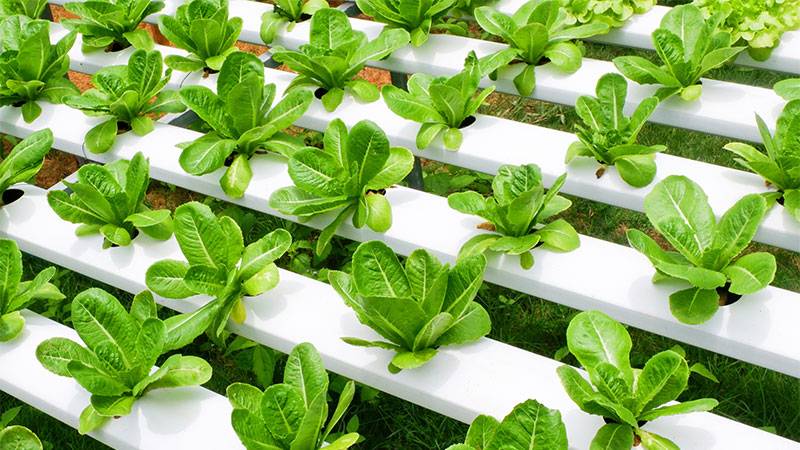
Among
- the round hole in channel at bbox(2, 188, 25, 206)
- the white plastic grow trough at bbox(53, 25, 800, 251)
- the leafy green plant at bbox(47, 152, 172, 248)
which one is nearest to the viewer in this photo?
the white plastic grow trough at bbox(53, 25, 800, 251)

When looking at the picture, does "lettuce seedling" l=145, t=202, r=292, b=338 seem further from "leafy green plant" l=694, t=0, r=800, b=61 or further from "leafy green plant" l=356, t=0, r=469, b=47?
"leafy green plant" l=694, t=0, r=800, b=61

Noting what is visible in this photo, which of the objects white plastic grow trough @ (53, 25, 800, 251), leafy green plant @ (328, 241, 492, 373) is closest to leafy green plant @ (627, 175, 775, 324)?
white plastic grow trough @ (53, 25, 800, 251)

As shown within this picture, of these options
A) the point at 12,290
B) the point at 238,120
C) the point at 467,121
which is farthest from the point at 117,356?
the point at 467,121

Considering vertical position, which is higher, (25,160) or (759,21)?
(759,21)

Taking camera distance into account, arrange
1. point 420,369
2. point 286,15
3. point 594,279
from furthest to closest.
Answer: point 286,15 → point 594,279 → point 420,369

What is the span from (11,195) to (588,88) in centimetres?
193

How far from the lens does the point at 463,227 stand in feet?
7.82

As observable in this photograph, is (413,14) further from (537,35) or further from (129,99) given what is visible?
(129,99)

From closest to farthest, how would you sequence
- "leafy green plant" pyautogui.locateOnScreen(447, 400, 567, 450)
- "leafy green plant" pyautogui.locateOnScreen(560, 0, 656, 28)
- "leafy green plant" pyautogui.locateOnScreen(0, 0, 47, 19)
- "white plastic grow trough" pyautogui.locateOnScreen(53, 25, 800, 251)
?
"leafy green plant" pyautogui.locateOnScreen(447, 400, 567, 450) → "white plastic grow trough" pyautogui.locateOnScreen(53, 25, 800, 251) → "leafy green plant" pyautogui.locateOnScreen(560, 0, 656, 28) → "leafy green plant" pyautogui.locateOnScreen(0, 0, 47, 19)

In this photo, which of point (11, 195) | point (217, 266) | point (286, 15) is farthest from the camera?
point (286, 15)

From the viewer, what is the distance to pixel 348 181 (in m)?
2.39

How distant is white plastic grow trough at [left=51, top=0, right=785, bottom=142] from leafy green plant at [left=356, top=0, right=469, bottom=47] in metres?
0.07

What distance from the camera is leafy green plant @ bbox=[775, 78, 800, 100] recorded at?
2.50 metres

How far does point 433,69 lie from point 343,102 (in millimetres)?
348
